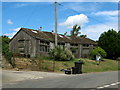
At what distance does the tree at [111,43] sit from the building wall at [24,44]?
2519 cm

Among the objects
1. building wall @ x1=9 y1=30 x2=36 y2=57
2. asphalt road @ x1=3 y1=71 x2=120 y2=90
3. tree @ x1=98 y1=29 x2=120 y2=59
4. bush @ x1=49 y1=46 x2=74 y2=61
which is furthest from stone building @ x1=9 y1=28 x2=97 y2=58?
asphalt road @ x1=3 y1=71 x2=120 y2=90

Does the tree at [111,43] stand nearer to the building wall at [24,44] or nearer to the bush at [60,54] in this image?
the bush at [60,54]

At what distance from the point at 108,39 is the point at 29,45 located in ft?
87.0

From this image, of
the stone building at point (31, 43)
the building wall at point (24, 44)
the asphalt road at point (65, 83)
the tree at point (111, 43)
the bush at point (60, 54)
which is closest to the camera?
the asphalt road at point (65, 83)

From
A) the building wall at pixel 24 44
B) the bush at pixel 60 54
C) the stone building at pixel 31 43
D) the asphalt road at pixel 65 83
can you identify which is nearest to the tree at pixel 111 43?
the stone building at pixel 31 43

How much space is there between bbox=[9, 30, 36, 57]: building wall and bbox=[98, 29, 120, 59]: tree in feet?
82.6

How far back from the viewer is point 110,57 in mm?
66812

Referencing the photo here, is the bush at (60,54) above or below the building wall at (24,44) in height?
below

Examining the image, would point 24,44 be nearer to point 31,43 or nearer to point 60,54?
point 31,43

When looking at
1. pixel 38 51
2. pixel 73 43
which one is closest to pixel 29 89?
pixel 38 51

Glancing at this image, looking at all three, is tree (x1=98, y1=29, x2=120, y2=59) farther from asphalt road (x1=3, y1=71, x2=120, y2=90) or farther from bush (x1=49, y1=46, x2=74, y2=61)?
asphalt road (x1=3, y1=71, x2=120, y2=90)

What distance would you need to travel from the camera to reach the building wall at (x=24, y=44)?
160ft

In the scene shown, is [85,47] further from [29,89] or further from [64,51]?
[29,89]

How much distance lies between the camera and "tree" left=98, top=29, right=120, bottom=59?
63.4m
